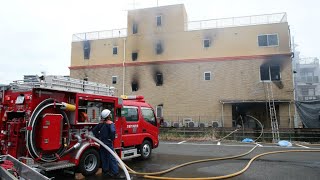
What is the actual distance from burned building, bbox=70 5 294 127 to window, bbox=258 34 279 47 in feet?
0.26

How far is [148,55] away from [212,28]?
6.36 meters

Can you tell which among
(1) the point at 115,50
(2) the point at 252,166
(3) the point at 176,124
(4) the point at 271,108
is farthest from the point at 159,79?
(2) the point at 252,166

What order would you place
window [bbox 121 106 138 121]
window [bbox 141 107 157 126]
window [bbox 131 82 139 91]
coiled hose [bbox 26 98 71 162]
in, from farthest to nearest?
→ window [bbox 131 82 139 91] < window [bbox 141 107 157 126] < window [bbox 121 106 138 121] < coiled hose [bbox 26 98 71 162]

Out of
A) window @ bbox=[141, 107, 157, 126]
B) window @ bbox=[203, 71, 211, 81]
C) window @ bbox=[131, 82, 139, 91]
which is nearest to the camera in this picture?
window @ bbox=[141, 107, 157, 126]

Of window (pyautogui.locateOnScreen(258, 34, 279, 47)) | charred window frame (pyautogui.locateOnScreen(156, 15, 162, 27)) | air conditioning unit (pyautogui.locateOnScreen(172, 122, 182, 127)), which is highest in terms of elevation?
charred window frame (pyautogui.locateOnScreen(156, 15, 162, 27))

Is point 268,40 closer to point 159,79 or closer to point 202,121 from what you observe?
point 202,121

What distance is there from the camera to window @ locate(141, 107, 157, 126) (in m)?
11.3

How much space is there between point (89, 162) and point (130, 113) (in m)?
2.84

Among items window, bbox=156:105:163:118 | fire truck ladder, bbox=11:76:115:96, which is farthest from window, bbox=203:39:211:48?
fire truck ladder, bbox=11:76:115:96

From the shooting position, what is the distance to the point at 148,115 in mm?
11625

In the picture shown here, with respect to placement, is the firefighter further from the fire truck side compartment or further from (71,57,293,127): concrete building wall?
(71,57,293,127): concrete building wall

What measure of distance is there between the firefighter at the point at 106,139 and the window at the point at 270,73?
18.1 metres

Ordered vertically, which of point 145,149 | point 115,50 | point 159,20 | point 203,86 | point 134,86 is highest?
point 159,20

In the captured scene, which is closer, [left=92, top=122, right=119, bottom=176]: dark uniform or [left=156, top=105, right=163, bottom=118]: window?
[left=92, top=122, right=119, bottom=176]: dark uniform
